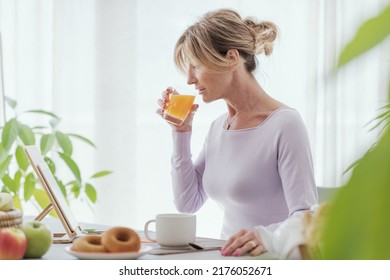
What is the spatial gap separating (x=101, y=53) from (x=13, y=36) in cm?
52

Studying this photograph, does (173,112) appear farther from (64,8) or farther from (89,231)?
(64,8)

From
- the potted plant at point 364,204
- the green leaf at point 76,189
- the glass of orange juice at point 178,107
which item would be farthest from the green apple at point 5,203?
the green leaf at point 76,189

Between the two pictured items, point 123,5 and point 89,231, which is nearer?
point 89,231

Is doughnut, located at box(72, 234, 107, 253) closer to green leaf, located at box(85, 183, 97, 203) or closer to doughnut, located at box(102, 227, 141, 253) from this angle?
doughnut, located at box(102, 227, 141, 253)

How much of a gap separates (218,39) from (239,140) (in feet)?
1.05

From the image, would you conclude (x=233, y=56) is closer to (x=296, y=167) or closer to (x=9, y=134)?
(x=296, y=167)

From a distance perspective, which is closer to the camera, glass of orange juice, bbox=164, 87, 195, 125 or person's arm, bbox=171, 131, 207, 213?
glass of orange juice, bbox=164, 87, 195, 125

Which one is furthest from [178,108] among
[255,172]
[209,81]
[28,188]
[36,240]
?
[28,188]

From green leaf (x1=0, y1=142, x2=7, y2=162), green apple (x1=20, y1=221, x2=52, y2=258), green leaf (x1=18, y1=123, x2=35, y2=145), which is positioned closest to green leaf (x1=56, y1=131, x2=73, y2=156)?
green leaf (x1=18, y1=123, x2=35, y2=145)

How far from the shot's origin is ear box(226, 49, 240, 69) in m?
1.99

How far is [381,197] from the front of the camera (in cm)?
13

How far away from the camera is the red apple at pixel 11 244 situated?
111 cm

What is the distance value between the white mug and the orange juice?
532mm
